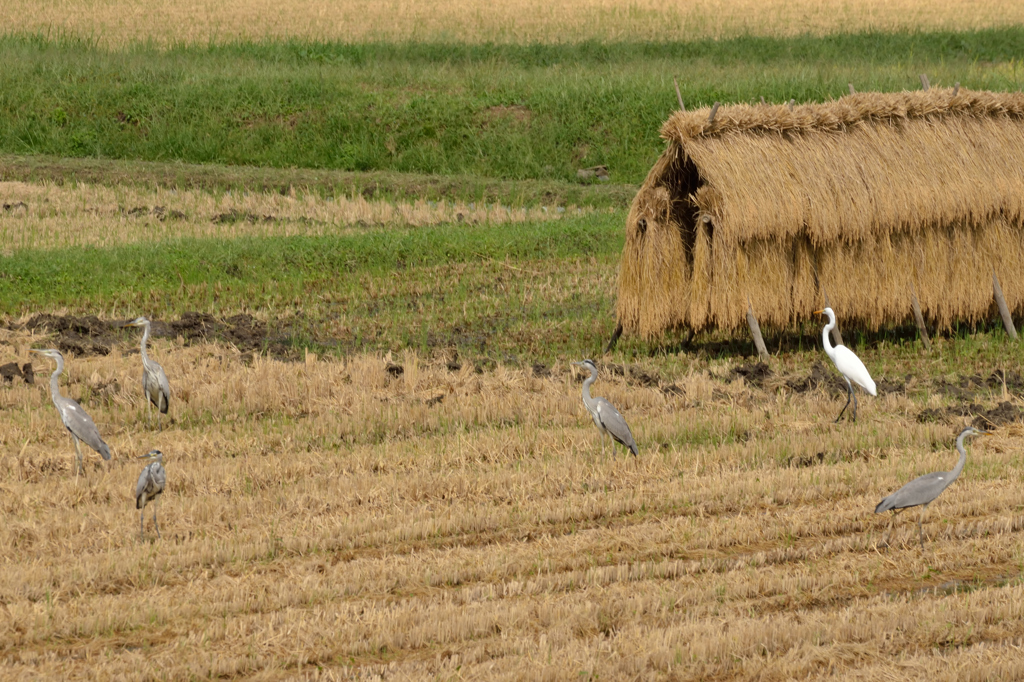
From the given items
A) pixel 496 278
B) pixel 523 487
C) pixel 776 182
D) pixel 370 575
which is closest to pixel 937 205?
pixel 776 182

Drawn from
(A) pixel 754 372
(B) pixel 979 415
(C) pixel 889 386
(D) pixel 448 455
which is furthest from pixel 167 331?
(B) pixel 979 415

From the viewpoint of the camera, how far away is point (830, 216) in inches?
613

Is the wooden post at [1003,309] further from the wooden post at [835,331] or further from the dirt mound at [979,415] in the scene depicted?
the dirt mound at [979,415]

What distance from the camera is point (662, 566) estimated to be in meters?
8.16

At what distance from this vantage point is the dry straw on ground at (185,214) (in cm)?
2161

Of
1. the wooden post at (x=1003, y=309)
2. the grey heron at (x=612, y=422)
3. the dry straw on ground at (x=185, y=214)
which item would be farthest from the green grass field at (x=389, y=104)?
the grey heron at (x=612, y=422)

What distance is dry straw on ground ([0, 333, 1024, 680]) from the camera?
6.84m

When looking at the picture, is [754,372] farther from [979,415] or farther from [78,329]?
[78,329]

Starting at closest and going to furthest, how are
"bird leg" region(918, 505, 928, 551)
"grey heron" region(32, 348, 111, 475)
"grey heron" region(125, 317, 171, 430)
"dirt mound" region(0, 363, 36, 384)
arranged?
"bird leg" region(918, 505, 928, 551) < "grey heron" region(32, 348, 111, 475) < "grey heron" region(125, 317, 171, 430) < "dirt mound" region(0, 363, 36, 384)

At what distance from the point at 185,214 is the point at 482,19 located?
21.8 meters

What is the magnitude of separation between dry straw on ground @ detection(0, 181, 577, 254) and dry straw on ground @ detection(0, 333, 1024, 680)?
29.5 ft

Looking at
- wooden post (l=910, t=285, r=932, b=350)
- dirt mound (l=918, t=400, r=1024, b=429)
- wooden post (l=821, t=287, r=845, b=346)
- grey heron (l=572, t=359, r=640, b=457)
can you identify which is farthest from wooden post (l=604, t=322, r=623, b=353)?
grey heron (l=572, t=359, r=640, b=457)

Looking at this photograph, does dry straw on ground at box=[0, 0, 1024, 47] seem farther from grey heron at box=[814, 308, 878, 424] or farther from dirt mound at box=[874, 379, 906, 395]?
grey heron at box=[814, 308, 878, 424]

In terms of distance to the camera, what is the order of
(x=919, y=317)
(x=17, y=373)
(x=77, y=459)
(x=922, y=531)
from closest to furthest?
(x=922, y=531), (x=77, y=459), (x=17, y=373), (x=919, y=317)
